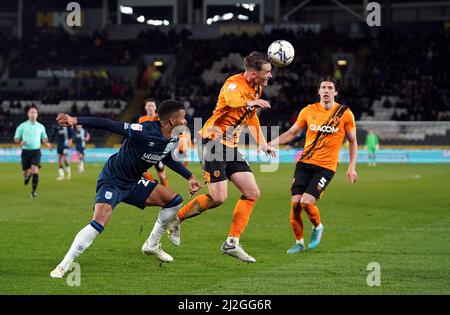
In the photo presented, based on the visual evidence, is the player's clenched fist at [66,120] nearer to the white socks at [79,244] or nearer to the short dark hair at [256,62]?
the white socks at [79,244]

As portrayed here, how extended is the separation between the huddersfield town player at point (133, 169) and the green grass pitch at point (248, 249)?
0.48 meters

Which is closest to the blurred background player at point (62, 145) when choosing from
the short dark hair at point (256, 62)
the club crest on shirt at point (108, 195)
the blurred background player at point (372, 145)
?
the blurred background player at point (372, 145)

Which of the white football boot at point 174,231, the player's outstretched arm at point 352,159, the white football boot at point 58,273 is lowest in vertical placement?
the white football boot at point 58,273

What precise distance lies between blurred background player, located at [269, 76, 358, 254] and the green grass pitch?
0.64 meters

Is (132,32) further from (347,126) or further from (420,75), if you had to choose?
(347,126)

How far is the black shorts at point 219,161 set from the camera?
1052 centimetres

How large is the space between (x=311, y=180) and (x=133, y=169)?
118 inches

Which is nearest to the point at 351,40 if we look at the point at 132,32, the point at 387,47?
the point at 387,47

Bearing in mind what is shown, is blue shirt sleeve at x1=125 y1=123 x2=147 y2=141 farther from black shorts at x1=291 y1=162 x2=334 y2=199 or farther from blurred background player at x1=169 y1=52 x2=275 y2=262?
black shorts at x1=291 y1=162 x2=334 y2=199

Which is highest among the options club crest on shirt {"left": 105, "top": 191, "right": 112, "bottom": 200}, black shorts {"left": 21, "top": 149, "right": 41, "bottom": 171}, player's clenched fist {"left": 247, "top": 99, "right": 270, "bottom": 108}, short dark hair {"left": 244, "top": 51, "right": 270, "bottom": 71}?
short dark hair {"left": 244, "top": 51, "right": 270, "bottom": 71}

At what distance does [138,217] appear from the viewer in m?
15.9

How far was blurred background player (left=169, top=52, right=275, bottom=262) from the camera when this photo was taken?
1035 centimetres

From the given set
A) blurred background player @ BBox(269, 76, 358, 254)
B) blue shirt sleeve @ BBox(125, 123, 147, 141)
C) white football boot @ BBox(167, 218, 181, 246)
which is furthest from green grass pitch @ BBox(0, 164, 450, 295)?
blue shirt sleeve @ BBox(125, 123, 147, 141)

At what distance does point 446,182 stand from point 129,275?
1809 cm
